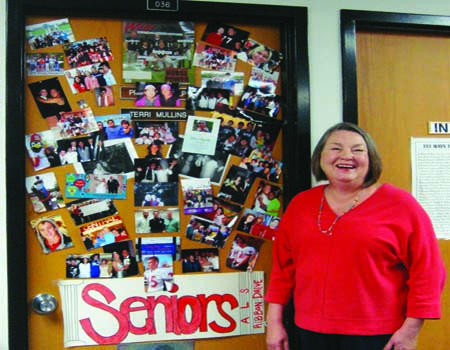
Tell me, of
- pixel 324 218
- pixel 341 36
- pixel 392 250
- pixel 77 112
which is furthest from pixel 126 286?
pixel 341 36

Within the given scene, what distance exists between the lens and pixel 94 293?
1575 millimetres

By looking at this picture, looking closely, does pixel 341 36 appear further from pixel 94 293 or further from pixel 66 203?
pixel 94 293

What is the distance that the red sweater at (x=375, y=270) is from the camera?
1.25m

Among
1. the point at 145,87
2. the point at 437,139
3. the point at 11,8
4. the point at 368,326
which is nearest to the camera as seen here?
the point at 368,326

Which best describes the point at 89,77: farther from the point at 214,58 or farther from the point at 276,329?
the point at 276,329

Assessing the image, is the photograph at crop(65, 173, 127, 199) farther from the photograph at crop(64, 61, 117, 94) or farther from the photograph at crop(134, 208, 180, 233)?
the photograph at crop(64, 61, 117, 94)

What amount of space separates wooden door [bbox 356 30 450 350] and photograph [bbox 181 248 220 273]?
721 mm

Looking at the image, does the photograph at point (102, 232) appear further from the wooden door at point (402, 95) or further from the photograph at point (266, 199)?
the wooden door at point (402, 95)

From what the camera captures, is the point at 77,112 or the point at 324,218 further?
the point at 77,112

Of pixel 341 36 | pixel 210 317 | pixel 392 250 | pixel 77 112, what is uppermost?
pixel 341 36

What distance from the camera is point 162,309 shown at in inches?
63.4

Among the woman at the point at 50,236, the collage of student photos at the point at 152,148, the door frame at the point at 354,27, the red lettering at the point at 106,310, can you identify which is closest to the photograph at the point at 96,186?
the collage of student photos at the point at 152,148

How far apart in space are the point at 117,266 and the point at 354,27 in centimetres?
124

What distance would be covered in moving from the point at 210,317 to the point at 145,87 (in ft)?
2.88
